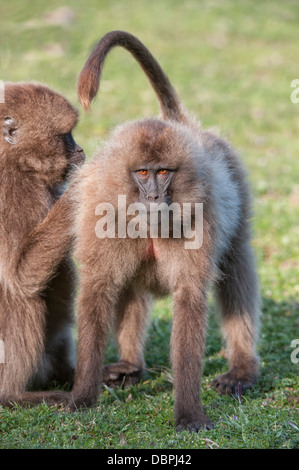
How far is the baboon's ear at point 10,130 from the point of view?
186 inches

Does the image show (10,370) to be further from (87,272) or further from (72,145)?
(72,145)

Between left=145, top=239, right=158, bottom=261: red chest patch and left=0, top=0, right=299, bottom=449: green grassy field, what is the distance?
0.97 metres

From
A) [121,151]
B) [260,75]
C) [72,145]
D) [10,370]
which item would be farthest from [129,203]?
[260,75]

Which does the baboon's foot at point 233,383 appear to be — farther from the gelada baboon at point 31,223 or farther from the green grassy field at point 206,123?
the gelada baboon at point 31,223

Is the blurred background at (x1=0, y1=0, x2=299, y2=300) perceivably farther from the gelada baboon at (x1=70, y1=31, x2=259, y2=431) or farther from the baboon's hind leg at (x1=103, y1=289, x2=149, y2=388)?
the gelada baboon at (x1=70, y1=31, x2=259, y2=431)

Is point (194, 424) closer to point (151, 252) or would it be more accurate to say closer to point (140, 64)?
point (151, 252)

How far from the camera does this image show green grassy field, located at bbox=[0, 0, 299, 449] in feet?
13.6

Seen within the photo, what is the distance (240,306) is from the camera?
531 cm

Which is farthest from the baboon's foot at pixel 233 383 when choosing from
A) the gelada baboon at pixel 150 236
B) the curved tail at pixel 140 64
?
the curved tail at pixel 140 64

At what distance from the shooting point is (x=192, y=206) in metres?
4.28

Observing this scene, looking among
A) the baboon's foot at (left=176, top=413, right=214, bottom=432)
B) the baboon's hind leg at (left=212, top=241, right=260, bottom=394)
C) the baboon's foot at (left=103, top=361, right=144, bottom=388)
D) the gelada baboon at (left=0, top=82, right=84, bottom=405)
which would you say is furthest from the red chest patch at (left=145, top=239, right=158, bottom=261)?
the baboon's foot at (left=103, top=361, right=144, bottom=388)

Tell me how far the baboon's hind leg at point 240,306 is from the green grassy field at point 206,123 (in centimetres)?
21

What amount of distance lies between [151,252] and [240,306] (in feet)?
3.76

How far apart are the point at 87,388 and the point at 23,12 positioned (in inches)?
455
